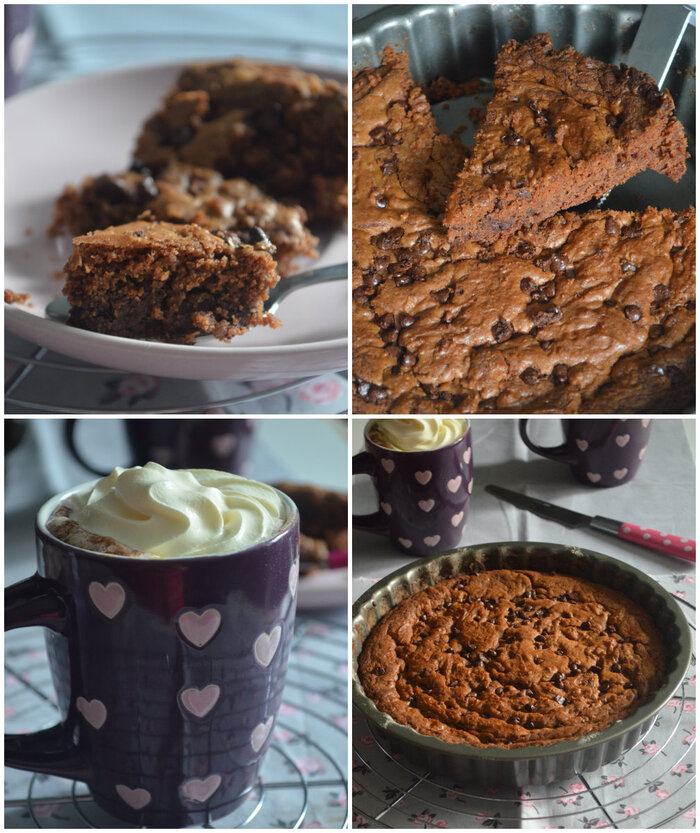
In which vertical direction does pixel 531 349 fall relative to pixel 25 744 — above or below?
above

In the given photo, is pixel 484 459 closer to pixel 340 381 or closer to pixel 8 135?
pixel 340 381

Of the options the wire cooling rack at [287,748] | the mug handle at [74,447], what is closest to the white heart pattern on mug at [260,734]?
the wire cooling rack at [287,748]

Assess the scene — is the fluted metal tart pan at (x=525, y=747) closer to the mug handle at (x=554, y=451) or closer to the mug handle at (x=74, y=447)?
the mug handle at (x=554, y=451)

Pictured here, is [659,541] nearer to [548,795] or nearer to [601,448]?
[601,448]

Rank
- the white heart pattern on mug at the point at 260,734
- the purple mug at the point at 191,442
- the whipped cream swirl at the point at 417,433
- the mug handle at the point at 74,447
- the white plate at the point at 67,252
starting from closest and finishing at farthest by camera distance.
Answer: the white heart pattern on mug at the point at 260,734, the white plate at the point at 67,252, the whipped cream swirl at the point at 417,433, the purple mug at the point at 191,442, the mug handle at the point at 74,447

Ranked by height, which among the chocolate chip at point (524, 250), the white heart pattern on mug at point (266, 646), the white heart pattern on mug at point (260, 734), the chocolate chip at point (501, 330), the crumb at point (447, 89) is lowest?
the white heart pattern on mug at point (260, 734)

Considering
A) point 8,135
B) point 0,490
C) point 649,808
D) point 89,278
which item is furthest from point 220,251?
point 649,808

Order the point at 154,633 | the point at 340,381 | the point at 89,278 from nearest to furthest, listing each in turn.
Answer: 1. the point at 154,633
2. the point at 89,278
3. the point at 340,381

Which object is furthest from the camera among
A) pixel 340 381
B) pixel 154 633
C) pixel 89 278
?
pixel 340 381
